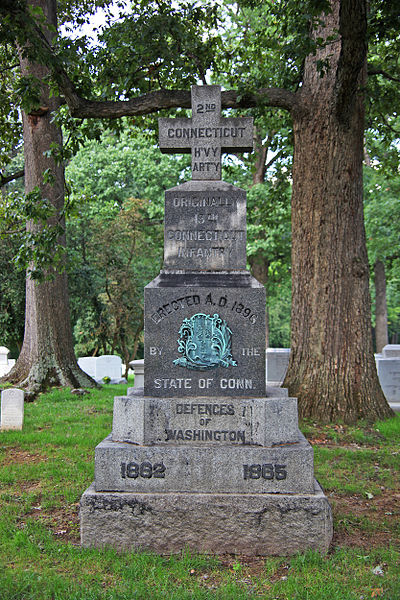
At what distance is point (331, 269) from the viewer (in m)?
8.37

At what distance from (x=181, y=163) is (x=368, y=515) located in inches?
710

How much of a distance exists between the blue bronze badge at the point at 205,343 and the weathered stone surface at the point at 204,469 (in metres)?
0.75

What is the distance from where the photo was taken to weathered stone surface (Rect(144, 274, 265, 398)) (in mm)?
4660

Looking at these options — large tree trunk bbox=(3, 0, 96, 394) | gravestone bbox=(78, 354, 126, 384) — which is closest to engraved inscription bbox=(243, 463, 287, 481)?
large tree trunk bbox=(3, 0, 96, 394)

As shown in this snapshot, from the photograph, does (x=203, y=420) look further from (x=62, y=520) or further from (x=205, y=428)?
(x=62, y=520)

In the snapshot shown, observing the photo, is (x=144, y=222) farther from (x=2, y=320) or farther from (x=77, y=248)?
(x=2, y=320)

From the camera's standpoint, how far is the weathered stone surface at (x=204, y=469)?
13.9 feet

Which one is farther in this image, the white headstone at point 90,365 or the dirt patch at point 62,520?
the white headstone at point 90,365

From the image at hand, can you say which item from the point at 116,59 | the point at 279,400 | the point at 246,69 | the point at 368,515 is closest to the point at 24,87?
the point at 116,59

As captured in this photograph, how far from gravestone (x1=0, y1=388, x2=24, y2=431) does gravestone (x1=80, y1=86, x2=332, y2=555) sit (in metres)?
4.00

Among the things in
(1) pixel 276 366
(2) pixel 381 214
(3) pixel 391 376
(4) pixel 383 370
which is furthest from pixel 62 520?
(2) pixel 381 214

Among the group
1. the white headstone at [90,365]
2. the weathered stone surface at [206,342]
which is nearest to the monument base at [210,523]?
the weathered stone surface at [206,342]

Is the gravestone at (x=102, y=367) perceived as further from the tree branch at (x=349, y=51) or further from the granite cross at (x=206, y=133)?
the granite cross at (x=206, y=133)

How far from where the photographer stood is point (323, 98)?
8.53m
